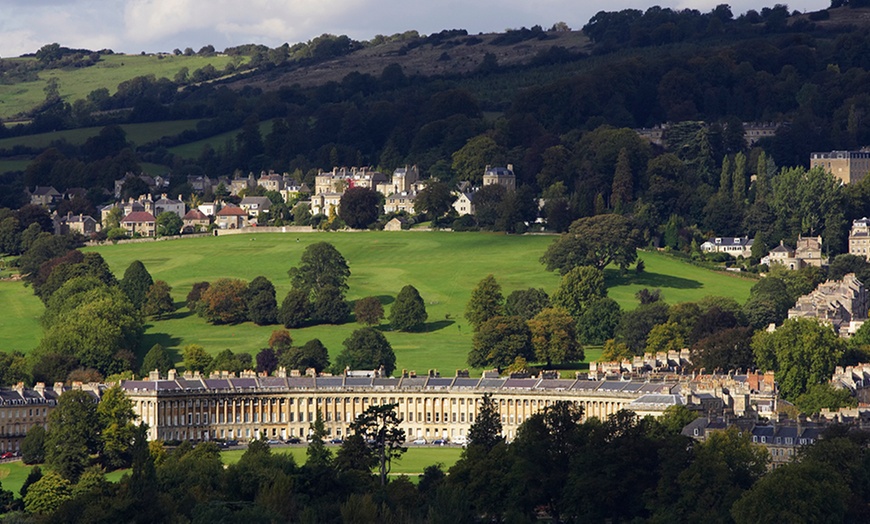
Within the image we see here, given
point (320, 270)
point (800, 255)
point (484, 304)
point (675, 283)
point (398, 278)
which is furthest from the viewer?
point (800, 255)

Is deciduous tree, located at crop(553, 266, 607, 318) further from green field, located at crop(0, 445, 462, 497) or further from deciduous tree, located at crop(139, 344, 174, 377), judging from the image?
green field, located at crop(0, 445, 462, 497)

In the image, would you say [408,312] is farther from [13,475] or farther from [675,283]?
[13,475]

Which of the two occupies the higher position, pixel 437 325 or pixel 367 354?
pixel 367 354

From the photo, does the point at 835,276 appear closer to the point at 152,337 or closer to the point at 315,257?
the point at 315,257

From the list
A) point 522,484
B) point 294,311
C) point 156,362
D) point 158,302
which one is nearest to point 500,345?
point 294,311

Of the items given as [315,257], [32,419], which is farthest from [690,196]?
[32,419]
